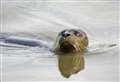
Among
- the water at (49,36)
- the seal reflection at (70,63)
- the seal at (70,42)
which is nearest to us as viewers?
the water at (49,36)

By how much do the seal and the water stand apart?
16cm

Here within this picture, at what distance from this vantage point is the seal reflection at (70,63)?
8633 mm

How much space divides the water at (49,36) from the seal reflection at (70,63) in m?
0.08

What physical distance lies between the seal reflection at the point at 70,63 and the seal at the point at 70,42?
0.37 feet

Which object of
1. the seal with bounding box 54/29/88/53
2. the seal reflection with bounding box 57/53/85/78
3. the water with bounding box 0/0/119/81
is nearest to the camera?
the water with bounding box 0/0/119/81

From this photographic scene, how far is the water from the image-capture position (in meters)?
8.52

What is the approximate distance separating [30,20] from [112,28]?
201cm

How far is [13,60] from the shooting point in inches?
364

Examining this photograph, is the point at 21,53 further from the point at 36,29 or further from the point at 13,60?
the point at 36,29

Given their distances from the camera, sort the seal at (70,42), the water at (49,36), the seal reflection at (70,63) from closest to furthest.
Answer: the water at (49,36)
the seal reflection at (70,63)
the seal at (70,42)

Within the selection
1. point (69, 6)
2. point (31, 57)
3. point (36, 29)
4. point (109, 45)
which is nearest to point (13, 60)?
point (31, 57)

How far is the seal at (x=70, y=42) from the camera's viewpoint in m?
9.59

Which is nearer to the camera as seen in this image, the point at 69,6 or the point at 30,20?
the point at 30,20

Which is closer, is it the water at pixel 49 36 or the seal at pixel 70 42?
the water at pixel 49 36
